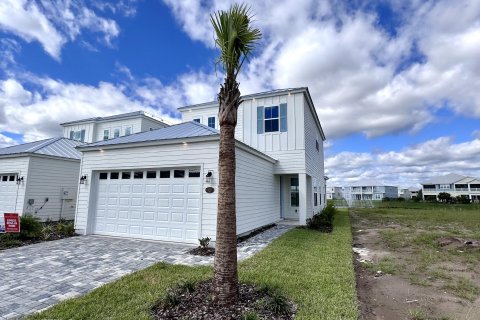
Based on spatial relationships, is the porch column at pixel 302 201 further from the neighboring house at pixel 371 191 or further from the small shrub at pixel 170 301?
the neighboring house at pixel 371 191

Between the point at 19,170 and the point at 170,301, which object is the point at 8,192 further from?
the point at 170,301

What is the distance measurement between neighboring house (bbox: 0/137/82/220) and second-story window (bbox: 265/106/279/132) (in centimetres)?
1071

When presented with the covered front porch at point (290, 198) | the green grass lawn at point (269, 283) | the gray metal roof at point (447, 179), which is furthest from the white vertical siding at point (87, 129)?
the gray metal roof at point (447, 179)

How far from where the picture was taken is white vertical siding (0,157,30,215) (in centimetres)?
1249

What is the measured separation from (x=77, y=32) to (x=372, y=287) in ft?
42.8

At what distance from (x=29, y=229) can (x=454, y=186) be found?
84.4 metres

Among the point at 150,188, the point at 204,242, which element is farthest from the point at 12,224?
the point at 204,242

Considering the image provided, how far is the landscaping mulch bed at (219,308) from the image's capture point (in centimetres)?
350

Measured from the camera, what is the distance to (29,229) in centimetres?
938

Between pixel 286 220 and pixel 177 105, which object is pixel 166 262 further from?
pixel 177 105

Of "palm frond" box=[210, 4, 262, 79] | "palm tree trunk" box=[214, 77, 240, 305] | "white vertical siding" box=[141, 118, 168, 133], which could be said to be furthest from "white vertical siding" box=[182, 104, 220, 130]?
"palm tree trunk" box=[214, 77, 240, 305]

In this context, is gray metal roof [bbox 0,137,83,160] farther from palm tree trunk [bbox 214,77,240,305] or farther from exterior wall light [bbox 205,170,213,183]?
Result: palm tree trunk [bbox 214,77,240,305]

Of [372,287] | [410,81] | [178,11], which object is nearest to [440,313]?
[372,287]

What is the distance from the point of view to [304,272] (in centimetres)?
566
